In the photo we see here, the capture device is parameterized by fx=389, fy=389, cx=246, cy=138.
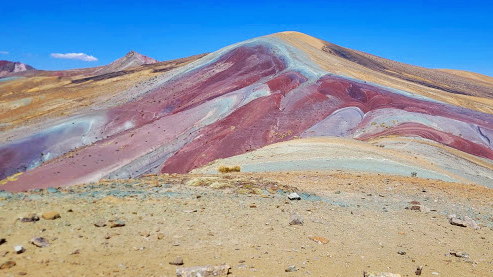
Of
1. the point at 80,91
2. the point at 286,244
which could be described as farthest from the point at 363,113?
the point at 80,91

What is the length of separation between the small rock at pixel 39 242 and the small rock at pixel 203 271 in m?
1.79

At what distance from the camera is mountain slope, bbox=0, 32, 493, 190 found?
21.2 m

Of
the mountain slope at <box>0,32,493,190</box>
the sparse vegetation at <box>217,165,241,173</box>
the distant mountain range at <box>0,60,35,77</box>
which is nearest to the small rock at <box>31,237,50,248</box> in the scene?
the sparse vegetation at <box>217,165,241,173</box>

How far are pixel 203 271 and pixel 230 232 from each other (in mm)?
1386

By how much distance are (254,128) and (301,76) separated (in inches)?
398

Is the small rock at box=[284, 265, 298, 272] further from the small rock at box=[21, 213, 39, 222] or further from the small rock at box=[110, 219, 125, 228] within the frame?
the small rock at box=[21, 213, 39, 222]

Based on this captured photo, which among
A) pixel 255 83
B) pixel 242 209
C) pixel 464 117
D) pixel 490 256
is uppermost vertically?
pixel 255 83

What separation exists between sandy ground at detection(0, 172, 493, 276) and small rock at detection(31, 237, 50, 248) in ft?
0.20

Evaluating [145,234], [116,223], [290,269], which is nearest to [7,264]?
[116,223]

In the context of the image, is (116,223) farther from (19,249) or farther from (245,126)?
(245,126)

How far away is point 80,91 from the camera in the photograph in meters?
46.1

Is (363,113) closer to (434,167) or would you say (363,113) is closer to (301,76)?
(301,76)

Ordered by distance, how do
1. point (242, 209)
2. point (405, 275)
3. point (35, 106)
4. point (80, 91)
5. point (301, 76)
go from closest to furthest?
point (405, 275), point (242, 209), point (301, 76), point (35, 106), point (80, 91)

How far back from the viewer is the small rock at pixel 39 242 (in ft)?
16.4
